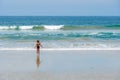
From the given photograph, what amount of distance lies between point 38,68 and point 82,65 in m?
1.84

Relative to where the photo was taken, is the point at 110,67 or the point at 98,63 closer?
the point at 110,67

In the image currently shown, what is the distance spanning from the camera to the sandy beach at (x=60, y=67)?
10.7 meters

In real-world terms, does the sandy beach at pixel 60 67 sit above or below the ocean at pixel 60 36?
above

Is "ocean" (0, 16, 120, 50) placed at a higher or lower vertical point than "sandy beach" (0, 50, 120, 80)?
lower

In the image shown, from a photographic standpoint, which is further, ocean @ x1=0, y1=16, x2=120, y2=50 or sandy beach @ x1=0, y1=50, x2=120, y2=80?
ocean @ x1=0, y1=16, x2=120, y2=50

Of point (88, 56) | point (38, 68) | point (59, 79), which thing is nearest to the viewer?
point (59, 79)

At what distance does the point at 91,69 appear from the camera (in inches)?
475

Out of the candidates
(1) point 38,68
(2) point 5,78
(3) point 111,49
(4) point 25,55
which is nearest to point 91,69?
(1) point 38,68

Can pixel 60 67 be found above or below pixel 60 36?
above

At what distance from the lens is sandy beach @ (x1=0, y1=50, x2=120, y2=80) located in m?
10.7

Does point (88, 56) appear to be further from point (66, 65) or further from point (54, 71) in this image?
point (54, 71)

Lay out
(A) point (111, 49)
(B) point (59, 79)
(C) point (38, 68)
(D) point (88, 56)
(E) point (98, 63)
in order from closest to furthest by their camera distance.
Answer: (B) point (59, 79)
(C) point (38, 68)
(E) point (98, 63)
(D) point (88, 56)
(A) point (111, 49)

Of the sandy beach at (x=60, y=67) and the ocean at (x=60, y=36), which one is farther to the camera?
the ocean at (x=60, y=36)

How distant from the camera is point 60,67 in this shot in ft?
41.0
